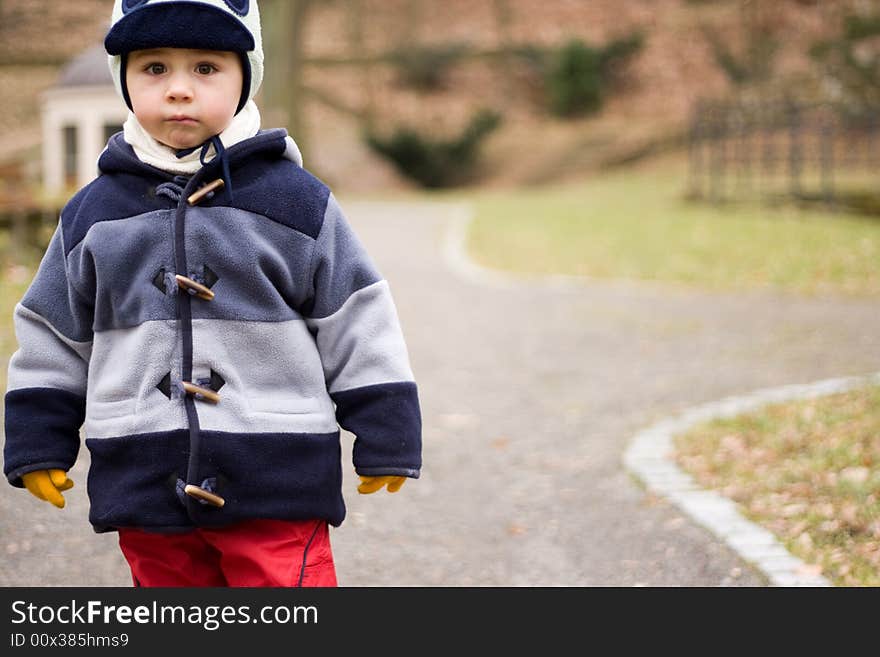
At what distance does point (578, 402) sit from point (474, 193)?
81.8 ft

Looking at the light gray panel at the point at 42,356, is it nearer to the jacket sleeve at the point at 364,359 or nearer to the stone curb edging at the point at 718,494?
the jacket sleeve at the point at 364,359

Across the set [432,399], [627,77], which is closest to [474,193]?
[627,77]

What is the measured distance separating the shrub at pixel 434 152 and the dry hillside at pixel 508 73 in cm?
53

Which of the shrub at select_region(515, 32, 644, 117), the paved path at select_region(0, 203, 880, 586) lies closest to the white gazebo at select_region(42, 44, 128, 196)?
the paved path at select_region(0, 203, 880, 586)

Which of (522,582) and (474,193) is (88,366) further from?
(474,193)

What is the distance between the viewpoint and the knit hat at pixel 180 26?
88.6 inches

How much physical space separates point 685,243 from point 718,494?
11735 millimetres

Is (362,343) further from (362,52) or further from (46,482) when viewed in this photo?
(362,52)

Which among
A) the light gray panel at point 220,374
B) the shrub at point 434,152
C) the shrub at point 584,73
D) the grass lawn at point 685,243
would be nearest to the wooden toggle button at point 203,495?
the light gray panel at point 220,374

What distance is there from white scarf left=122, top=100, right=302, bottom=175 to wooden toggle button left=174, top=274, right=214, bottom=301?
244 millimetres

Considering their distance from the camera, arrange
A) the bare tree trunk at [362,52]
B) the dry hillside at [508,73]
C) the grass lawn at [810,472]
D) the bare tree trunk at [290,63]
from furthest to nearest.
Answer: the bare tree trunk at [362,52]
the dry hillside at [508,73]
the bare tree trunk at [290,63]
the grass lawn at [810,472]

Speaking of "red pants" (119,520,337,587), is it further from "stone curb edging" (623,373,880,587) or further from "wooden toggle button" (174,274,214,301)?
"stone curb edging" (623,373,880,587)

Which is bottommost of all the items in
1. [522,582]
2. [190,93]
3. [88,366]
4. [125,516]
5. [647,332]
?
[647,332]

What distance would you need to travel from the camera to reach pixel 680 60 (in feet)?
130
